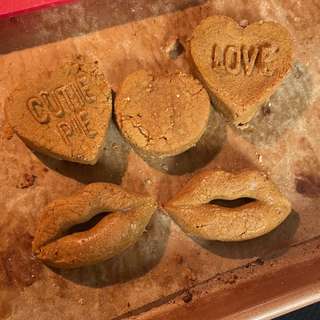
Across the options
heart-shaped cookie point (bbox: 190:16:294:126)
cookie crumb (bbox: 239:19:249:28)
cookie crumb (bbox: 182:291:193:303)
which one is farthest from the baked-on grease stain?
cookie crumb (bbox: 239:19:249:28)

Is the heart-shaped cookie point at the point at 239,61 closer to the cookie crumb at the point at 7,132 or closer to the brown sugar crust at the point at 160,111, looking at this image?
the brown sugar crust at the point at 160,111

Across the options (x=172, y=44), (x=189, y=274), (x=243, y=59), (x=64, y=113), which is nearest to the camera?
(x=64, y=113)

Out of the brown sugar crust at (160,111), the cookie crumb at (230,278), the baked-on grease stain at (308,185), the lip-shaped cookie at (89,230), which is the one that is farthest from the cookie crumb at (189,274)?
the baked-on grease stain at (308,185)

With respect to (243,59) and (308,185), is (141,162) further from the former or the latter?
(308,185)

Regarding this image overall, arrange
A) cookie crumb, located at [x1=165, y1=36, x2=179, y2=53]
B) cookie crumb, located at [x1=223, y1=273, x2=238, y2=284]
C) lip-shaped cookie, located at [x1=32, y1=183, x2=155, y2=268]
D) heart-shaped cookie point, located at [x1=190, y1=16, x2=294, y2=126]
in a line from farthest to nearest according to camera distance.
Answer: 1. cookie crumb, located at [x1=165, y1=36, x2=179, y2=53]
2. cookie crumb, located at [x1=223, y1=273, x2=238, y2=284]
3. heart-shaped cookie point, located at [x1=190, y1=16, x2=294, y2=126]
4. lip-shaped cookie, located at [x1=32, y1=183, x2=155, y2=268]

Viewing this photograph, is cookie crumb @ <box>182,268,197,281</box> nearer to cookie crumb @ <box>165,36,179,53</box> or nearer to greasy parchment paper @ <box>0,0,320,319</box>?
greasy parchment paper @ <box>0,0,320,319</box>

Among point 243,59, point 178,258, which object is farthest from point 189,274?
point 243,59
